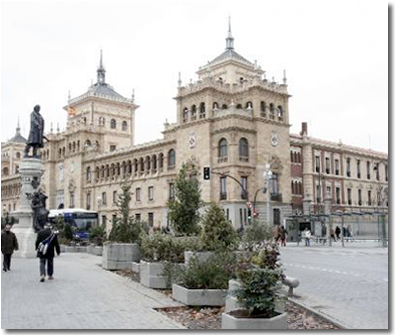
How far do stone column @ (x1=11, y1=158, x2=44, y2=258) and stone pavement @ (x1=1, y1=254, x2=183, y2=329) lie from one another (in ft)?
24.7

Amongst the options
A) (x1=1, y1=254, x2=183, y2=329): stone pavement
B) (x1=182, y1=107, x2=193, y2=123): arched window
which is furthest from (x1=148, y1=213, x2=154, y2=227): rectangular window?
(x1=1, y1=254, x2=183, y2=329): stone pavement

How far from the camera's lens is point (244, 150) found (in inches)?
1997

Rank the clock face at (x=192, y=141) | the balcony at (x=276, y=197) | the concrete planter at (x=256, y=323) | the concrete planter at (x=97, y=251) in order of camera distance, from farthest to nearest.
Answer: the clock face at (x=192, y=141) → the balcony at (x=276, y=197) → the concrete planter at (x=97, y=251) → the concrete planter at (x=256, y=323)

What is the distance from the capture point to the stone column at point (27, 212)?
893 inches

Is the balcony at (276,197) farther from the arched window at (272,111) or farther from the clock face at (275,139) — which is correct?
the arched window at (272,111)

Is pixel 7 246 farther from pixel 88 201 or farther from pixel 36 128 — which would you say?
pixel 88 201

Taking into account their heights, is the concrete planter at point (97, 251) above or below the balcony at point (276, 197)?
below

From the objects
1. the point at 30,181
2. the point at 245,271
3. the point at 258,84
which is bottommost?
the point at 245,271

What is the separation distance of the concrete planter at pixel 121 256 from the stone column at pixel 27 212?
700 cm

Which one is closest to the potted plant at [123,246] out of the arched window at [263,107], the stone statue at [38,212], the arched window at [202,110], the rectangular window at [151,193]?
the stone statue at [38,212]

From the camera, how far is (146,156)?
206 ft

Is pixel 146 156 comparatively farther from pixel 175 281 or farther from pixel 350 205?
pixel 175 281

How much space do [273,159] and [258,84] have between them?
7.44 m

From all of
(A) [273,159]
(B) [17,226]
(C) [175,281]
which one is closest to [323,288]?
(C) [175,281]
